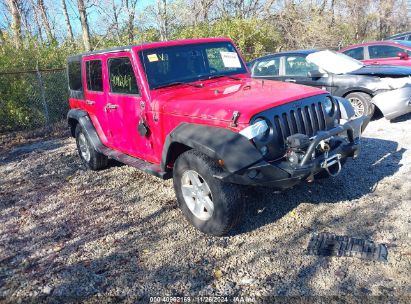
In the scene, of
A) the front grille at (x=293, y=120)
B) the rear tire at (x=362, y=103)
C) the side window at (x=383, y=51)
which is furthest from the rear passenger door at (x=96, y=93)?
the side window at (x=383, y=51)

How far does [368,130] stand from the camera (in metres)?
6.90

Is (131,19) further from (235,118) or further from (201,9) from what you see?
(235,118)

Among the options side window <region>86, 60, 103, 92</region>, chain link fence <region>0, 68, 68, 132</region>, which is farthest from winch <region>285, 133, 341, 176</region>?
chain link fence <region>0, 68, 68, 132</region>

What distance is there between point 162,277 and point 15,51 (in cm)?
959

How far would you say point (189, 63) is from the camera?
4520 millimetres

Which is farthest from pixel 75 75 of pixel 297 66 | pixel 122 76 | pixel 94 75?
pixel 297 66

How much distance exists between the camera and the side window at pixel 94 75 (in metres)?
5.12

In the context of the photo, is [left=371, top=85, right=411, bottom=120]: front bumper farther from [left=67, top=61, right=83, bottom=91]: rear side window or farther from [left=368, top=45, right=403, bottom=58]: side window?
[left=67, top=61, right=83, bottom=91]: rear side window

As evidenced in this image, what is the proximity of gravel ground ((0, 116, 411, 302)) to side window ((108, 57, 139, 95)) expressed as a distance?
1420 mm

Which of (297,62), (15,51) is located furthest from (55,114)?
(297,62)

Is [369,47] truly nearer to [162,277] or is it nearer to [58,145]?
[58,145]

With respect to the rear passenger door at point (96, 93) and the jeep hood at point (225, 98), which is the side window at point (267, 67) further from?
the rear passenger door at point (96, 93)

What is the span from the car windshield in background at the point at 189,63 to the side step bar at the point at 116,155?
0.96 metres

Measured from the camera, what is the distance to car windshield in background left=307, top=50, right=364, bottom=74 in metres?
7.52
